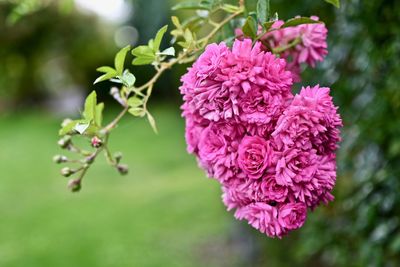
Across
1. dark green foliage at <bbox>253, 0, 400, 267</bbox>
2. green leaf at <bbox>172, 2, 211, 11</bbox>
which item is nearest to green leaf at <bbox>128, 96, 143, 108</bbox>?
green leaf at <bbox>172, 2, 211, 11</bbox>

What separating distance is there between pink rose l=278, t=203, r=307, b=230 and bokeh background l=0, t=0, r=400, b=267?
2.66 feet

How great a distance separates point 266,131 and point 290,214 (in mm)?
129

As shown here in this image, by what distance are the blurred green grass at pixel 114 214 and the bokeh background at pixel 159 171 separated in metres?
0.02

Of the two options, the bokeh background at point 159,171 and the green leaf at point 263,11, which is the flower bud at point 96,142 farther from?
the bokeh background at point 159,171

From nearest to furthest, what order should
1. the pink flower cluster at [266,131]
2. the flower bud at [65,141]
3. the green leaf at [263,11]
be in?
the pink flower cluster at [266,131] → the green leaf at [263,11] → the flower bud at [65,141]

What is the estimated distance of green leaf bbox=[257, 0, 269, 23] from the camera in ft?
3.34

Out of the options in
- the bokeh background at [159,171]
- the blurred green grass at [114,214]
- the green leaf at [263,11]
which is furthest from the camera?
the blurred green grass at [114,214]

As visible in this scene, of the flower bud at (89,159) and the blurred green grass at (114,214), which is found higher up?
the flower bud at (89,159)

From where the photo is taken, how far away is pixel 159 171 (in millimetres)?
7762

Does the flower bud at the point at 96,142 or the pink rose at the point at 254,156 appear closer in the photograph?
the pink rose at the point at 254,156

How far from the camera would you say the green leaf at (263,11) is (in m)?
1.02

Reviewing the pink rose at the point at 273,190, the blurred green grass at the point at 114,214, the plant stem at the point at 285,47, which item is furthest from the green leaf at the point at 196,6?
the blurred green grass at the point at 114,214

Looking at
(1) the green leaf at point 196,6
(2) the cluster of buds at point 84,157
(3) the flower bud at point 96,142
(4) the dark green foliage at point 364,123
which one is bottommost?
(4) the dark green foliage at point 364,123

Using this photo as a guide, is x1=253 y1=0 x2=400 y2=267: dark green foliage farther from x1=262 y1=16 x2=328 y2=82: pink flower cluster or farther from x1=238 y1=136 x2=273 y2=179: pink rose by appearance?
x1=238 y1=136 x2=273 y2=179: pink rose
